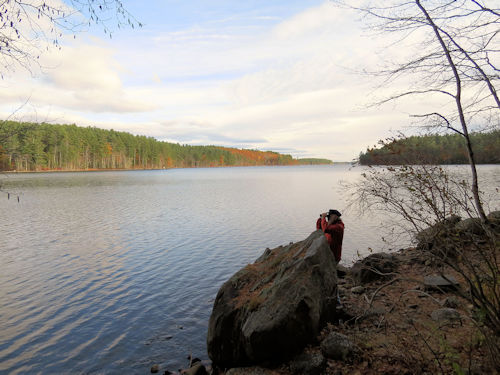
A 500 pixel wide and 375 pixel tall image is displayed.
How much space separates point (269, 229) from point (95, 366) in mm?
15329

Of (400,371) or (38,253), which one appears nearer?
(400,371)

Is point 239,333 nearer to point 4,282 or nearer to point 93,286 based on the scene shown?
point 93,286

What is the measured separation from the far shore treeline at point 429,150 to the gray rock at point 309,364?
377 cm

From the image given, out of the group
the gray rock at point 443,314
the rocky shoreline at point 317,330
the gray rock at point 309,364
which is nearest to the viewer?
the rocky shoreline at point 317,330

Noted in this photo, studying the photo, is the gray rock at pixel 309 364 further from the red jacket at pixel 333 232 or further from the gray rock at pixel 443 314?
the red jacket at pixel 333 232

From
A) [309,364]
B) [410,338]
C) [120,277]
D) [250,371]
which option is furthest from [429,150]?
[120,277]

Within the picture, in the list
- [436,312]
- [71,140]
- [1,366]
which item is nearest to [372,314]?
[436,312]

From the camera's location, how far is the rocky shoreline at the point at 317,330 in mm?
4988

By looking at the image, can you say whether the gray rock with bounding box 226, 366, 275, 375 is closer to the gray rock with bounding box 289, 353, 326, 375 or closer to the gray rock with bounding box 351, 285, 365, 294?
the gray rock with bounding box 289, 353, 326, 375

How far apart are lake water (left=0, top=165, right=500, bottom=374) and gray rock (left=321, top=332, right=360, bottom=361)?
3.48m

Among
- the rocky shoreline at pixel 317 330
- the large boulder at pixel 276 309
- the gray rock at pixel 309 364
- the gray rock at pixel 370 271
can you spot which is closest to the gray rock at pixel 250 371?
the rocky shoreline at pixel 317 330

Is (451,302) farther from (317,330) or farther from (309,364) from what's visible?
(309,364)

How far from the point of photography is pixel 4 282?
1205cm

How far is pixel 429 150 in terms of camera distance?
21.9 feet
